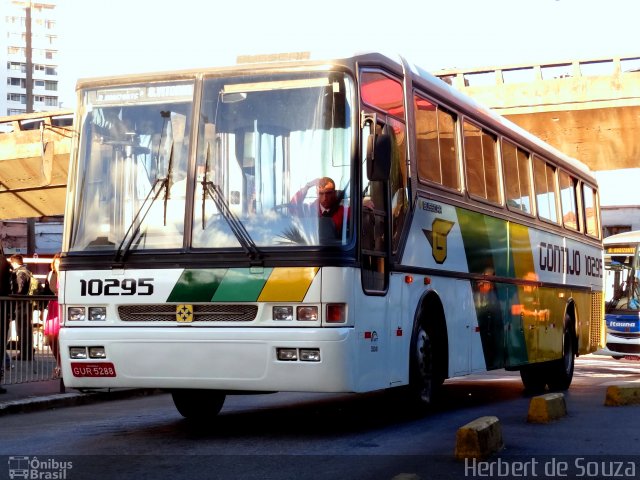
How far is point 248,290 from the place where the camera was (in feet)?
30.1

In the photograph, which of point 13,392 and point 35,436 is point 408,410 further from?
point 13,392

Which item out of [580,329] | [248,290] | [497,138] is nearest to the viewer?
[248,290]

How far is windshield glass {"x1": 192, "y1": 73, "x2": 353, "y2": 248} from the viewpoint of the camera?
363 inches

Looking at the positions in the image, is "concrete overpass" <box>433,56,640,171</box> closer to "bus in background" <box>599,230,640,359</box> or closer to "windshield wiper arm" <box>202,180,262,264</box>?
"bus in background" <box>599,230,640,359</box>

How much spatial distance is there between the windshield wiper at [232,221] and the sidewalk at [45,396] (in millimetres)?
4069

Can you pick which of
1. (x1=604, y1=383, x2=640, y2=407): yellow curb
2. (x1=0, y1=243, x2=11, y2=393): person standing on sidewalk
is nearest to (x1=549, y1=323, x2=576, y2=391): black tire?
(x1=604, y1=383, x2=640, y2=407): yellow curb

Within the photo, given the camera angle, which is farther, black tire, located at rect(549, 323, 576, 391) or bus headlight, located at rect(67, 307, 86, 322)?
black tire, located at rect(549, 323, 576, 391)

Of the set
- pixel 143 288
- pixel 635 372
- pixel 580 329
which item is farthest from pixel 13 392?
pixel 635 372

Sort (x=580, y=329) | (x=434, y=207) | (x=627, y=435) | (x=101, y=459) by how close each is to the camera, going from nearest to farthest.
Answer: (x=101, y=459), (x=627, y=435), (x=434, y=207), (x=580, y=329)

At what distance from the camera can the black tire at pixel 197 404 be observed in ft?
36.2

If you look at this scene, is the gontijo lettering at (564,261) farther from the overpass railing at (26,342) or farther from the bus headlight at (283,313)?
the bus headlight at (283,313)

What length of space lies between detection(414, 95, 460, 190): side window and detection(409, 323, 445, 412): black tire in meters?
1.53

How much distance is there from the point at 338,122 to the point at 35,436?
3.89m

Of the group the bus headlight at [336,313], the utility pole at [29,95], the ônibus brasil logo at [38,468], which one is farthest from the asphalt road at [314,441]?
the utility pole at [29,95]
